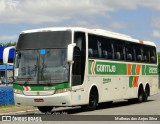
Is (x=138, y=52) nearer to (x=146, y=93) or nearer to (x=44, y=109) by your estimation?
(x=146, y=93)

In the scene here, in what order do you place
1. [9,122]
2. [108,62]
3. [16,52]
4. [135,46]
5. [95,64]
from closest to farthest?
1. [9,122]
2. [16,52]
3. [95,64]
4. [108,62]
5. [135,46]

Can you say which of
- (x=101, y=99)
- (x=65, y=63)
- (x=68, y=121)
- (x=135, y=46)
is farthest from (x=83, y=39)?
(x=135, y=46)

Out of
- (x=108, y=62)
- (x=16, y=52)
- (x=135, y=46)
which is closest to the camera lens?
(x=16, y=52)

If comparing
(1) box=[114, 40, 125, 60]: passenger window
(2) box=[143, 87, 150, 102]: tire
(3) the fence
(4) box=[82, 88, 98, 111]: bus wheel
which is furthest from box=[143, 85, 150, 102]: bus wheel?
(3) the fence

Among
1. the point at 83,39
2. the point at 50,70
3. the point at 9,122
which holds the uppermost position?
the point at 83,39

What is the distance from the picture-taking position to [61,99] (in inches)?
701

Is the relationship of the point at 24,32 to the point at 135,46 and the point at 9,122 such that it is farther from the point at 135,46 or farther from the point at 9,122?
the point at 135,46

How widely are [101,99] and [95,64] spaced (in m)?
1.79

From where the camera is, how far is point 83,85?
19094mm

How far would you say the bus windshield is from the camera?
17859 millimetres

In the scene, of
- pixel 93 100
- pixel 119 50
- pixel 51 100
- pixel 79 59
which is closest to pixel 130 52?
pixel 119 50

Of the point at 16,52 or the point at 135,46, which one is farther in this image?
the point at 135,46

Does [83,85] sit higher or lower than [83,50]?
lower

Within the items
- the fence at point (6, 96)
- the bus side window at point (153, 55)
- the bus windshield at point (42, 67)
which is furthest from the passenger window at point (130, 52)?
the bus windshield at point (42, 67)
